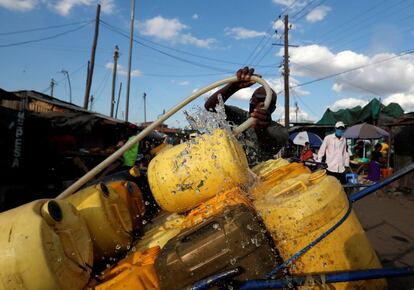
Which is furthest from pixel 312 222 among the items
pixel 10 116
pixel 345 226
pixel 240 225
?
pixel 10 116

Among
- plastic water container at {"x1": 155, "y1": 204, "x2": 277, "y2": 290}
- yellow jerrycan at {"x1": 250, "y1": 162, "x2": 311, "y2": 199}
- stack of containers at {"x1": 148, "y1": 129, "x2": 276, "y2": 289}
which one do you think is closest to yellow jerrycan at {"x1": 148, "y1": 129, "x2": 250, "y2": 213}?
stack of containers at {"x1": 148, "y1": 129, "x2": 276, "y2": 289}

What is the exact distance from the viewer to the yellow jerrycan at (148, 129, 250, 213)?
238cm

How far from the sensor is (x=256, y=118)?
9.95 feet

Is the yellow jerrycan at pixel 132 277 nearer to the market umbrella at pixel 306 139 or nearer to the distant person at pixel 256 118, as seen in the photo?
the distant person at pixel 256 118

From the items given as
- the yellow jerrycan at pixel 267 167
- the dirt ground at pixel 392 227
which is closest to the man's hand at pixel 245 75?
the yellow jerrycan at pixel 267 167

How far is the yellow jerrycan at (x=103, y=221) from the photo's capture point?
246 cm

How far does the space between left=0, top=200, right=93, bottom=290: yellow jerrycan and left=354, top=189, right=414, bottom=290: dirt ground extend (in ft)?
8.79

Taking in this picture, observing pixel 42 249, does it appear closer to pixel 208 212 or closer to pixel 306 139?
pixel 208 212

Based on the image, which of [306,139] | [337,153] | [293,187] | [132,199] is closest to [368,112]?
[306,139]

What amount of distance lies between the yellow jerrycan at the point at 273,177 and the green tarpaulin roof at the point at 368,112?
54.4ft

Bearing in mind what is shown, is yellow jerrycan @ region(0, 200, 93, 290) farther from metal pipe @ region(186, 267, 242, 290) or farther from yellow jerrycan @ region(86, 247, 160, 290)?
metal pipe @ region(186, 267, 242, 290)

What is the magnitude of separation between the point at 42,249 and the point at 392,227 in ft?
17.5

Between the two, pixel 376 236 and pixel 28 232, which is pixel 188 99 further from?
pixel 376 236

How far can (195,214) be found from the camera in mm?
2430
